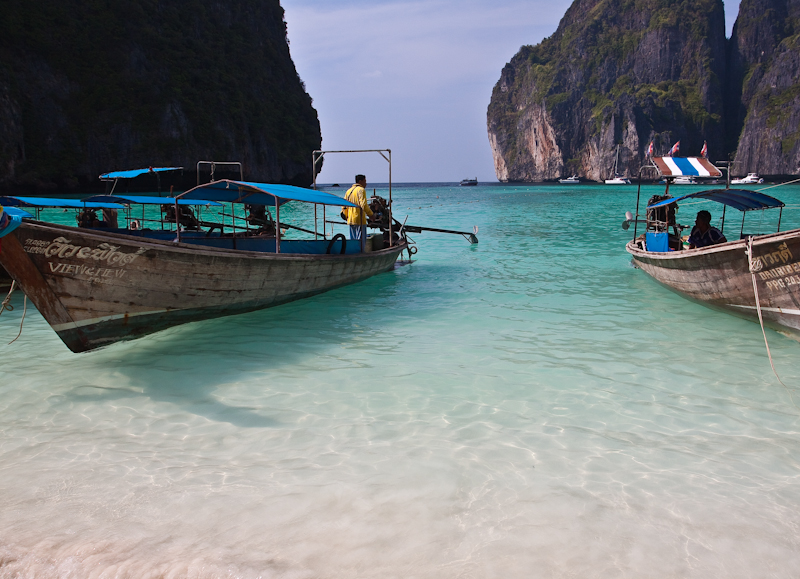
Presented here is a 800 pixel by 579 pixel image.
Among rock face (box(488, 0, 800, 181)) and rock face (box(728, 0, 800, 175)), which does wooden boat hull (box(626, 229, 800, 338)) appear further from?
rock face (box(728, 0, 800, 175))

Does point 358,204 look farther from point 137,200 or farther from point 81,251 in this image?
point 81,251

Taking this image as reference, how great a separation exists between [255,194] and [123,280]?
4.75 meters

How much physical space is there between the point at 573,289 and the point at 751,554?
8.46 m

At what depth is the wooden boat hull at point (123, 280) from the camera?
5887 mm

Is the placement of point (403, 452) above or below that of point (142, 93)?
below

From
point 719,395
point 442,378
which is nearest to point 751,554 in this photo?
point 719,395

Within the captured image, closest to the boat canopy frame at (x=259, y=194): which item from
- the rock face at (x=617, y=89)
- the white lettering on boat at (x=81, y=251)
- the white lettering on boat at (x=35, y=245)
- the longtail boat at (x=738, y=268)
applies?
the white lettering on boat at (x=81, y=251)

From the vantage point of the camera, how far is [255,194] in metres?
11.0

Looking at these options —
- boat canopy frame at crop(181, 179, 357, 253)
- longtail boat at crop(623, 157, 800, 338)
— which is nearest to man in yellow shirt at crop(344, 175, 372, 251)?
boat canopy frame at crop(181, 179, 357, 253)

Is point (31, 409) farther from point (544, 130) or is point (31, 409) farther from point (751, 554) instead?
point (544, 130)

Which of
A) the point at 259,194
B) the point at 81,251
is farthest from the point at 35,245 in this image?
the point at 259,194

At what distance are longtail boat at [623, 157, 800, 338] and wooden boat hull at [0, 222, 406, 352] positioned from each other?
6362 millimetres

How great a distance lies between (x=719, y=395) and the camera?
222 inches

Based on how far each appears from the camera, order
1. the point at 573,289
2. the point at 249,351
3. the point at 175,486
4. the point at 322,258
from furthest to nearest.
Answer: the point at 573,289
the point at 322,258
the point at 249,351
the point at 175,486
